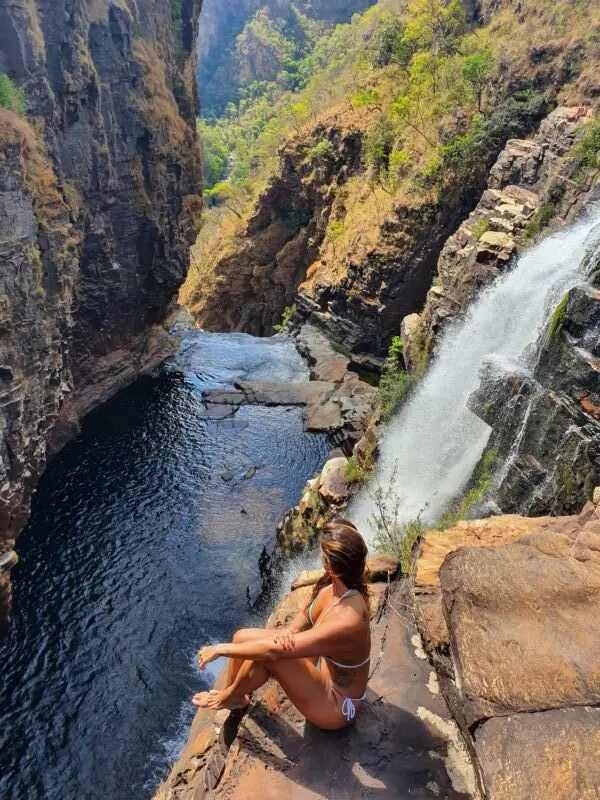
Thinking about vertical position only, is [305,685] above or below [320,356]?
above

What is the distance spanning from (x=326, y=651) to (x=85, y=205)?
2214cm

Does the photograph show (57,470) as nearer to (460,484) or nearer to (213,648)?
(460,484)

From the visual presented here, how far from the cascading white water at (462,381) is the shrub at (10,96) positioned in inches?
554

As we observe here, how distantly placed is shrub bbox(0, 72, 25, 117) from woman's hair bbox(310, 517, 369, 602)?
1711 cm

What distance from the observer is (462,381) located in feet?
46.4

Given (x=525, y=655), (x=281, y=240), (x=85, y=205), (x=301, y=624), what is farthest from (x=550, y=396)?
(x=281, y=240)

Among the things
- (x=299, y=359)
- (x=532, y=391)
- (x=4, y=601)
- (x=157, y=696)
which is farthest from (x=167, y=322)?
(x=532, y=391)

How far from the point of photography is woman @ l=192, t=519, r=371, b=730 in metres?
4.03

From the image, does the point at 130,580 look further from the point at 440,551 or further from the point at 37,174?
the point at 37,174

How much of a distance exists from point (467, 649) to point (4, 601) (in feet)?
41.7

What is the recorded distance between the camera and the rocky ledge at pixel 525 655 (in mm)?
3262

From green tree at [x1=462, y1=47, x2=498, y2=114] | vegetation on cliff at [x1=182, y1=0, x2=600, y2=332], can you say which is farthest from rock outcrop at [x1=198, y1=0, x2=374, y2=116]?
green tree at [x1=462, y1=47, x2=498, y2=114]

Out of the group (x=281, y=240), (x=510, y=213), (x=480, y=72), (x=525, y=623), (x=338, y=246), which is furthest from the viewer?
(x=281, y=240)

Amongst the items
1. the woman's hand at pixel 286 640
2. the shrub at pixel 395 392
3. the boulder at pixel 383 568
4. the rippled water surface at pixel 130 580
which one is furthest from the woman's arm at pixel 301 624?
the shrub at pixel 395 392
